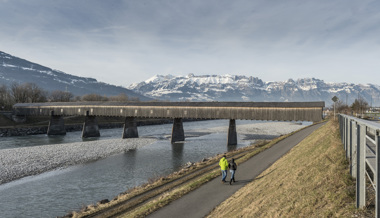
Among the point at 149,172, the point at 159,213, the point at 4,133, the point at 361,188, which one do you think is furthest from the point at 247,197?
the point at 4,133

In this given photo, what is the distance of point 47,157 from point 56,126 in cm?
3513

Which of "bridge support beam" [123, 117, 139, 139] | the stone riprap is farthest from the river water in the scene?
"bridge support beam" [123, 117, 139, 139]

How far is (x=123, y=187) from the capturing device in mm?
22359

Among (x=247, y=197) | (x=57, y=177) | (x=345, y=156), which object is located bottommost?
(x=57, y=177)

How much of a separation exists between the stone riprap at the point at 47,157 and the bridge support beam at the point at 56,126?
25449mm

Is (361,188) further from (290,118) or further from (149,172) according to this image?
(290,118)

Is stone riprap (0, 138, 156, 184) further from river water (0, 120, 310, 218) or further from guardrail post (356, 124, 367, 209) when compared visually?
guardrail post (356, 124, 367, 209)

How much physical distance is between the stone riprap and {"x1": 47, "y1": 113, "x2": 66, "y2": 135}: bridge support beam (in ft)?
83.5

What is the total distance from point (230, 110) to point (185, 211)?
35.7 m

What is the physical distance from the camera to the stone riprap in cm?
2829

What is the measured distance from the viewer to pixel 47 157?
35.3 m

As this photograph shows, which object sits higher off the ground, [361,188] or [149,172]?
[361,188]

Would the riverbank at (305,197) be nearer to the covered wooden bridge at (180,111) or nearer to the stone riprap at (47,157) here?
the stone riprap at (47,157)

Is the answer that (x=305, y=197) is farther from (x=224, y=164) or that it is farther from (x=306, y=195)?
(x=224, y=164)
